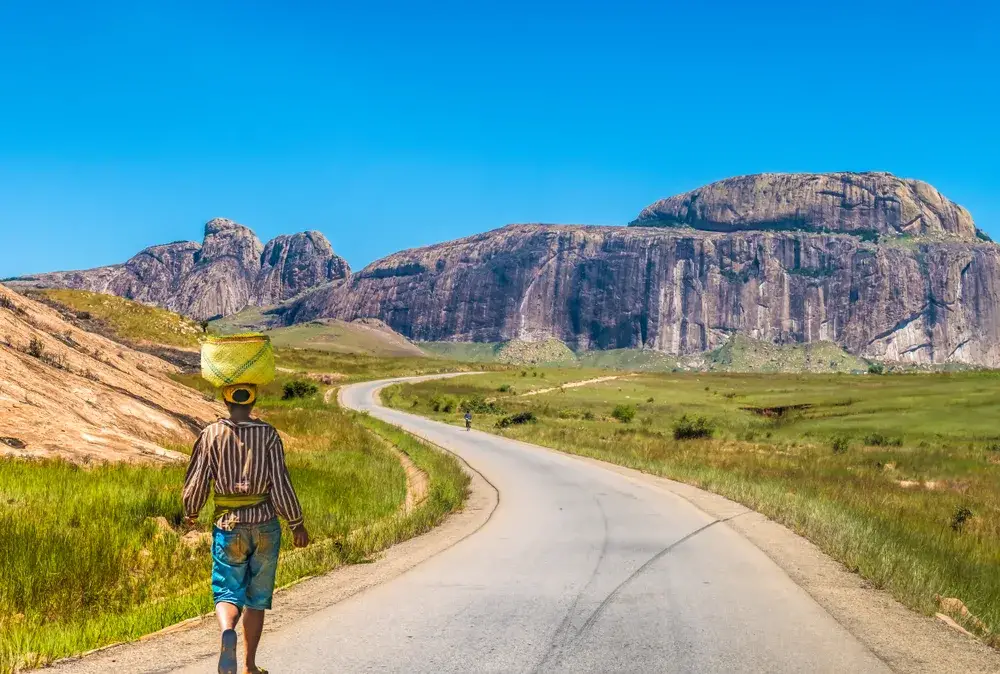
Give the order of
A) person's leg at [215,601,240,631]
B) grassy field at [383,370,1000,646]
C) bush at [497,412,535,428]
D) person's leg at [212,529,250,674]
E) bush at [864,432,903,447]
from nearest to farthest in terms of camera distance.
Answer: person's leg at [215,601,240,631] → person's leg at [212,529,250,674] → grassy field at [383,370,1000,646] → bush at [864,432,903,447] → bush at [497,412,535,428]

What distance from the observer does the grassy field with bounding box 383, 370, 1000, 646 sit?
1153cm

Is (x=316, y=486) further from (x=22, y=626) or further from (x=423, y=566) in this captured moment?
(x=22, y=626)

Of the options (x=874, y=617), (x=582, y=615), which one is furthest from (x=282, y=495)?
(x=874, y=617)

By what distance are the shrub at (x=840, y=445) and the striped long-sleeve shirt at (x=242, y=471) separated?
34.0 m

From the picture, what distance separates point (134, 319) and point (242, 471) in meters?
71.5

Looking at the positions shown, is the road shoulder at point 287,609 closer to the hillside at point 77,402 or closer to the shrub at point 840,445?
the hillside at point 77,402

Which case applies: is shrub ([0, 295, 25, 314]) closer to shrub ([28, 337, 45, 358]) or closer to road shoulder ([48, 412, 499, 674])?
shrub ([28, 337, 45, 358])

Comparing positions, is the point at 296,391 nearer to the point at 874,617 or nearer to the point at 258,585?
the point at 874,617

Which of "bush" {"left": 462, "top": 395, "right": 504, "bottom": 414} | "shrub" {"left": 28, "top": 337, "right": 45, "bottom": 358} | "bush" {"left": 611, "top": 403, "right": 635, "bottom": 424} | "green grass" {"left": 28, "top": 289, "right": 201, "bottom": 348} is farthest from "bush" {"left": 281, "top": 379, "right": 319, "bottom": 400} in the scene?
"shrub" {"left": 28, "top": 337, "right": 45, "bottom": 358}

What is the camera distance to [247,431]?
5.75m

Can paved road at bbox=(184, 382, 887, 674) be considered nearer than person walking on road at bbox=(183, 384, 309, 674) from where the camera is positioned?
No

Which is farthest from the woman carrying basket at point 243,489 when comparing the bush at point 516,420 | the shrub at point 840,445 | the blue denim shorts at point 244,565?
the bush at point 516,420

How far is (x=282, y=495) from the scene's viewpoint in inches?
227

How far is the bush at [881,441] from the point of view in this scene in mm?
38500
